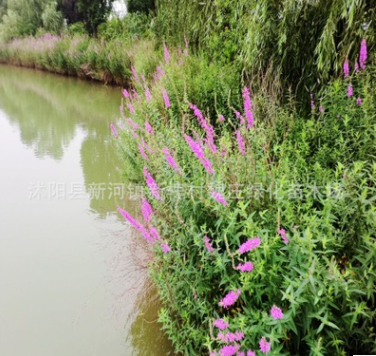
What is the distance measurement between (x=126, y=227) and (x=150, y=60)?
4.29m

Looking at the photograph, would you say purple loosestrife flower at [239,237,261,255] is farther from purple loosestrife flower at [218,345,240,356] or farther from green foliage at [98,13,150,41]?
green foliage at [98,13,150,41]

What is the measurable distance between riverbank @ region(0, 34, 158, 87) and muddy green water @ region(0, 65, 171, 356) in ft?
7.95

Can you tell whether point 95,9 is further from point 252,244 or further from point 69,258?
point 252,244

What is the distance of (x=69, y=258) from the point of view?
3.29 meters

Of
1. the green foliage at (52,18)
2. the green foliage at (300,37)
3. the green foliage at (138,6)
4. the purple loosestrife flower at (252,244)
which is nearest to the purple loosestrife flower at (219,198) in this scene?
the purple loosestrife flower at (252,244)

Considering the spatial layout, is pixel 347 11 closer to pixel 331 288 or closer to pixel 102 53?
pixel 331 288

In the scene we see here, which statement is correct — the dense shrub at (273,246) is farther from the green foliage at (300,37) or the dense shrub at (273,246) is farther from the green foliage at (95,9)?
the green foliage at (95,9)

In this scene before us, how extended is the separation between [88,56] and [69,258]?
10080 mm

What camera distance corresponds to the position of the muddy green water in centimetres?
247

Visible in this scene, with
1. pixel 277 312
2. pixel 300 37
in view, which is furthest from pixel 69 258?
pixel 300 37

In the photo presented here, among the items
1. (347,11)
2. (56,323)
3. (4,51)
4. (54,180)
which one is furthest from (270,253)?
(4,51)

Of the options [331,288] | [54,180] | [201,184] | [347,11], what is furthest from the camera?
[54,180]

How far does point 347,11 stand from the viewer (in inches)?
114

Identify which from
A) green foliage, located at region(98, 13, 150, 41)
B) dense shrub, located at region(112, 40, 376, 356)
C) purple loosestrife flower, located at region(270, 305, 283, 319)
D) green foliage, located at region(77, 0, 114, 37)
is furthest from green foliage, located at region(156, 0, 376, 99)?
green foliage, located at region(77, 0, 114, 37)
